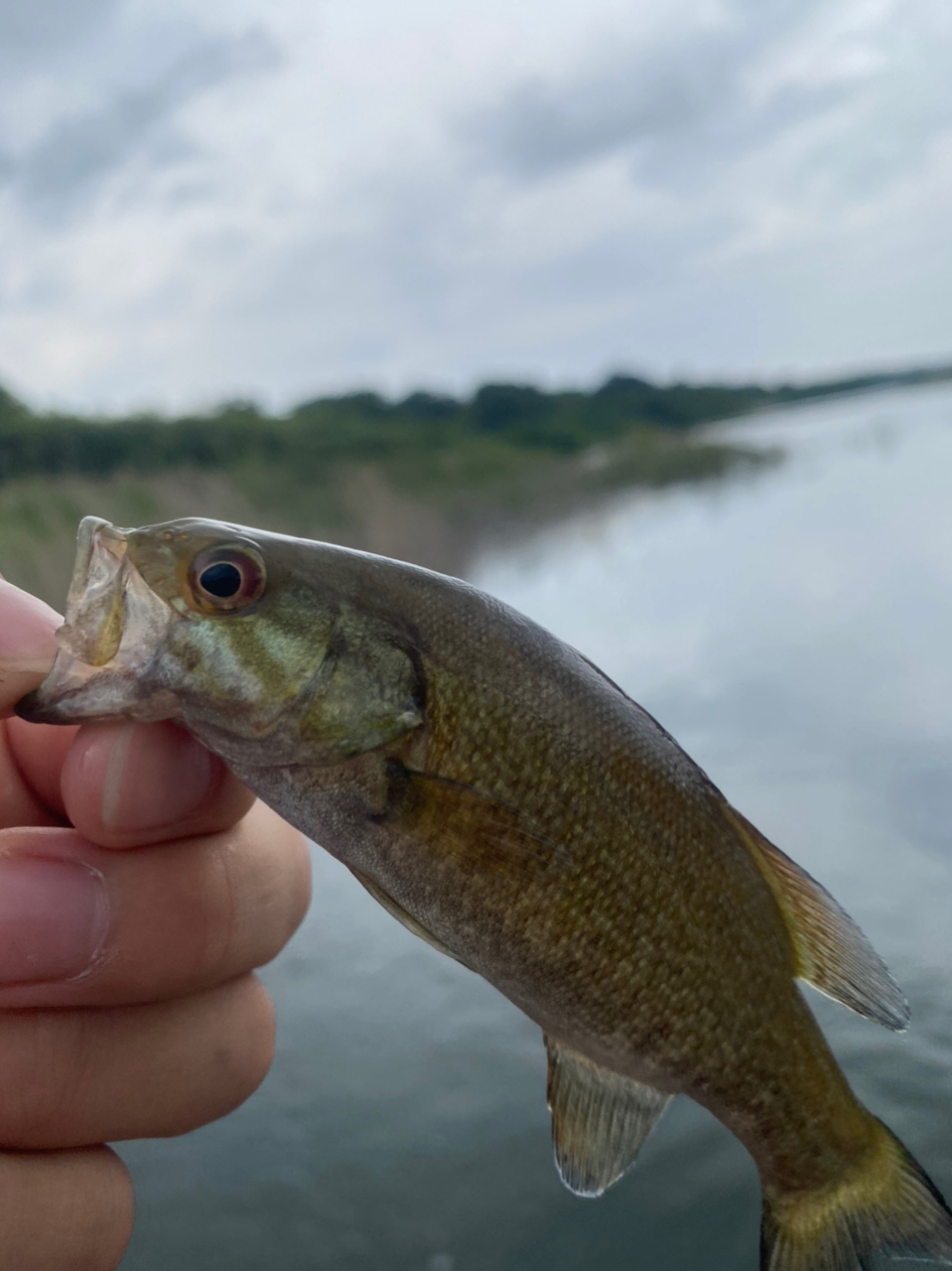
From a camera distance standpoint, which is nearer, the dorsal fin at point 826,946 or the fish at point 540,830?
the fish at point 540,830

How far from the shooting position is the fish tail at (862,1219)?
140cm

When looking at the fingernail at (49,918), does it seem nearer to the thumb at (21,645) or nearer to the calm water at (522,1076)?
the thumb at (21,645)

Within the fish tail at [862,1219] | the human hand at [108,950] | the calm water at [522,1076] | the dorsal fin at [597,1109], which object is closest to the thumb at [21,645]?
the human hand at [108,950]

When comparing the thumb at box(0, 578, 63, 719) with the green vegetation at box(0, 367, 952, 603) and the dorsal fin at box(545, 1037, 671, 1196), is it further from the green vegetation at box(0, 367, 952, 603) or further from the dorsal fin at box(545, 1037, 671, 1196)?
the green vegetation at box(0, 367, 952, 603)

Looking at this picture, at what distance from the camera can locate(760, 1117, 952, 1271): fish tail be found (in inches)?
55.2

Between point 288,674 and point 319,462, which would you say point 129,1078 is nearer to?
point 288,674

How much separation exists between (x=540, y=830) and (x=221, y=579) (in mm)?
562

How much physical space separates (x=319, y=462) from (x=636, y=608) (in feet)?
34.6

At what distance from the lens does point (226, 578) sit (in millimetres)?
1336

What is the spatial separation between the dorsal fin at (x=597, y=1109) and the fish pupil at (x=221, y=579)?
0.82 m

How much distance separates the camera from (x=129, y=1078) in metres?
1.57

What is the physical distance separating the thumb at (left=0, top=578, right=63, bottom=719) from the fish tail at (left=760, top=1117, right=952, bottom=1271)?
1.32m

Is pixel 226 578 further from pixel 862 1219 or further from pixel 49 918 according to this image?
pixel 862 1219

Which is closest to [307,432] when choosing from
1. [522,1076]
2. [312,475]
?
[312,475]
